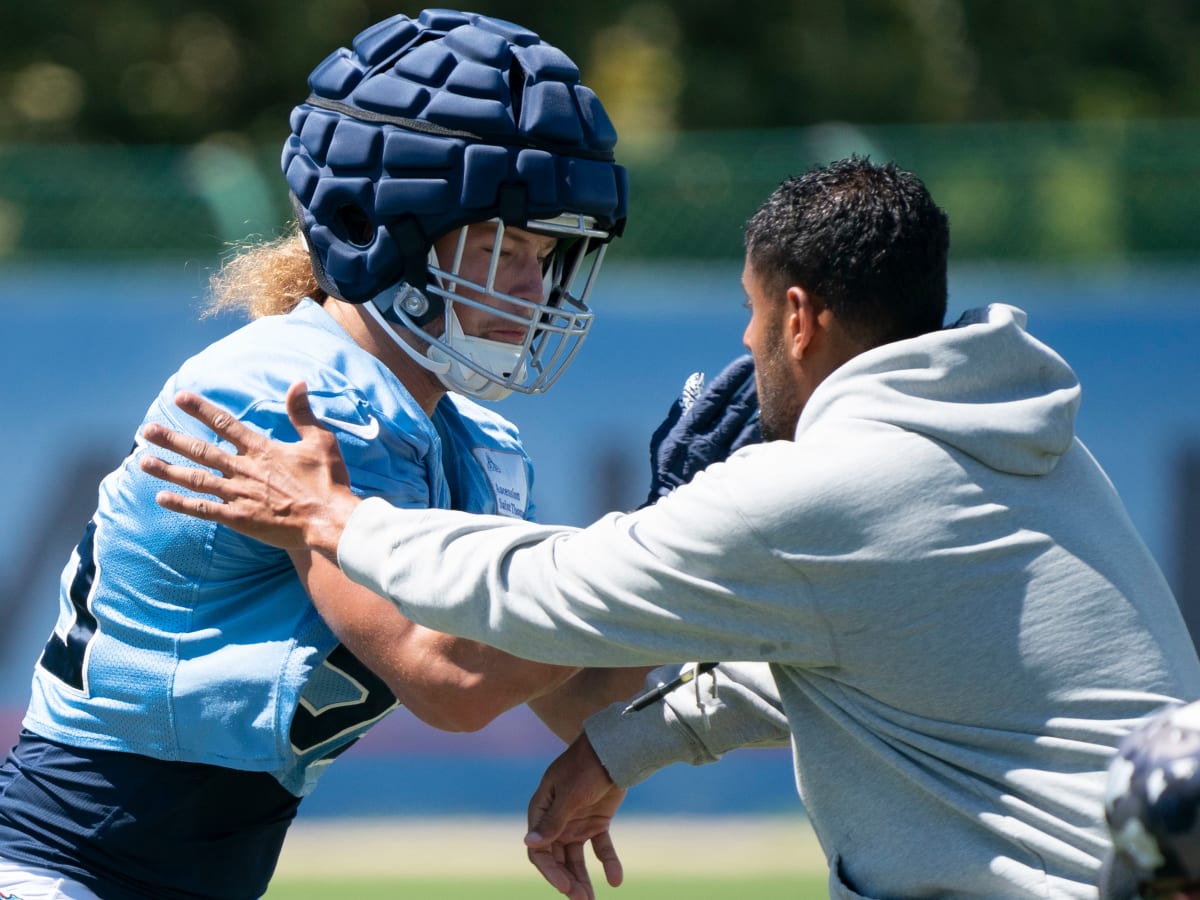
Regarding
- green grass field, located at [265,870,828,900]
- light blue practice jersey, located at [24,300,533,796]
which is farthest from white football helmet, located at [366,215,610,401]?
green grass field, located at [265,870,828,900]

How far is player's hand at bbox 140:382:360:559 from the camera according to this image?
260 centimetres

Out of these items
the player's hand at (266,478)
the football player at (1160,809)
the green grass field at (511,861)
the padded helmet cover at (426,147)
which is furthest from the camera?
the green grass field at (511,861)

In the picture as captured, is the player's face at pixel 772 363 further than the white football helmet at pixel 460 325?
No

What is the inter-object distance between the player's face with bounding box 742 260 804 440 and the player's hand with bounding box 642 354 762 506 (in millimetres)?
315

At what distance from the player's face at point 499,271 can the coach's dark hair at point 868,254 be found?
0.58m

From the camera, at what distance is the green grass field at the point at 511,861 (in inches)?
266

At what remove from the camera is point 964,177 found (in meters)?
8.36

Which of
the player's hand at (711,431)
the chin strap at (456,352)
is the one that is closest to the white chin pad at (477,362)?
the chin strap at (456,352)

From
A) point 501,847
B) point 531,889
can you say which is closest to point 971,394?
point 531,889

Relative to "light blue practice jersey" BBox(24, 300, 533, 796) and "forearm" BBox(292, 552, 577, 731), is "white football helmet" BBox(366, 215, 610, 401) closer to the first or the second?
"light blue practice jersey" BBox(24, 300, 533, 796)

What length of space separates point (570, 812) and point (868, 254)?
1172 mm

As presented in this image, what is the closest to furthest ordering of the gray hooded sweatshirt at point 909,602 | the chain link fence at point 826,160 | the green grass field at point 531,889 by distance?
the gray hooded sweatshirt at point 909,602
the green grass field at point 531,889
the chain link fence at point 826,160

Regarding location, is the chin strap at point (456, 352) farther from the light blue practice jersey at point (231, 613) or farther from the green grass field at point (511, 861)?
the green grass field at point (511, 861)

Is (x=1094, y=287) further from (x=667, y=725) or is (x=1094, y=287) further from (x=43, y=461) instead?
(x=667, y=725)
